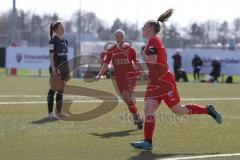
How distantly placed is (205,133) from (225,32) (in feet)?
212

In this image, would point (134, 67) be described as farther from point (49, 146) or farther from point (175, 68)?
point (175, 68)

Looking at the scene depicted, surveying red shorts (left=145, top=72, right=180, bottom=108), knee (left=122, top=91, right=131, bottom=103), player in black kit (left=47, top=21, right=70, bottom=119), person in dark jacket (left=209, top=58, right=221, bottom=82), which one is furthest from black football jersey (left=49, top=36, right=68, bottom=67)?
person in dark jacket (left=209, top=58, right=221, bottom=82)

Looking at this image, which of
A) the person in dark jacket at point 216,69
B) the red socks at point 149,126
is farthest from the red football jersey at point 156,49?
the person in dark jacket at point 216,69

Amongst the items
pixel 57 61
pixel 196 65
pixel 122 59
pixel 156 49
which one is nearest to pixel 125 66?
pixel 122 59

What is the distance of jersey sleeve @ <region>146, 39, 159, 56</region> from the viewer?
29.9 feet

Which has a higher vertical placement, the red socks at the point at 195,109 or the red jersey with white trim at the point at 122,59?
the red jersey with white trim at the point at 122,59

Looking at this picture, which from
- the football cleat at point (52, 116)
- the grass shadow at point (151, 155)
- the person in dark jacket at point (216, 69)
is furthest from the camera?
the person in dark jacket at point (216, 69)

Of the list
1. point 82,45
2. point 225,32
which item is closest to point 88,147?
point 82,45

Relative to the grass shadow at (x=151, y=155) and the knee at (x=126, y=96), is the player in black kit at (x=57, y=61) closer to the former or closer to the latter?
the knee at (x=126, y=96)

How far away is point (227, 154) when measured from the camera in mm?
8719

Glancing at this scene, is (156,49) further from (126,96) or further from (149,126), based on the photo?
(126,96)

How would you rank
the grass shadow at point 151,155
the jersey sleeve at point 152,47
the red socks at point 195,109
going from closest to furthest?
the grass shadow at point 151,155, the jersey sleeve at point 152,47, the red socks at point 195,109

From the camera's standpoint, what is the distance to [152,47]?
361 inches

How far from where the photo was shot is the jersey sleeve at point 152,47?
359 inches
